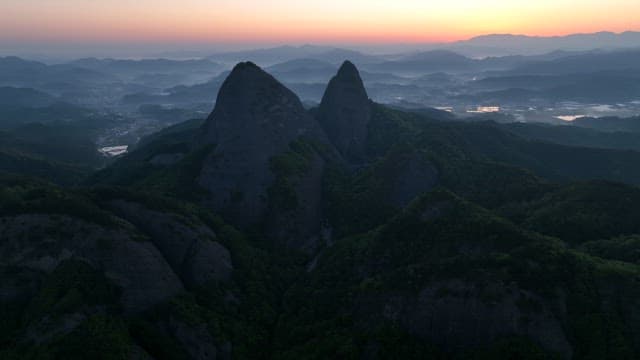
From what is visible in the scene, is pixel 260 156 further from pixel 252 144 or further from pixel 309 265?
pixel 309 265

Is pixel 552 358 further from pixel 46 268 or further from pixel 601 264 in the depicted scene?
pixel 46 268

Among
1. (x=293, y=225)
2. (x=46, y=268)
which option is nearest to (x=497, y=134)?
(x=293, y=225)

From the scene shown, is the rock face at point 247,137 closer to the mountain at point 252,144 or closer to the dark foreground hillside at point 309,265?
the mountain at point 252,144

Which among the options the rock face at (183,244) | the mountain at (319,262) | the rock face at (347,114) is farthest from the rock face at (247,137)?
the rock face at (183,244)

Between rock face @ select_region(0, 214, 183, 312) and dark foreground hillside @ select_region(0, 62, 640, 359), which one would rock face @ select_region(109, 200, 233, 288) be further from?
rock face @ select_region(0, 214, 183, 312)

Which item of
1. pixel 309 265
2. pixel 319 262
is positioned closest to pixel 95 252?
pixel 319 262
